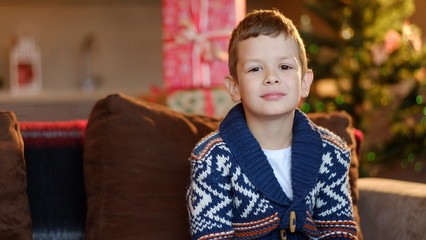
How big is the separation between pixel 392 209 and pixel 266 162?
51 centimetres

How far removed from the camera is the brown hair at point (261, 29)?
149cm

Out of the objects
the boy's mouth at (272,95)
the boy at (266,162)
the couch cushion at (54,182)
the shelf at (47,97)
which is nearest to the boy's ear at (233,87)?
the boy at (266,162)

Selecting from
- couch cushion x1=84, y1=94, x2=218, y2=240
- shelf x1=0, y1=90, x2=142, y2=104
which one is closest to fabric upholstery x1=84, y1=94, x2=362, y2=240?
couch cushion x1=84, y1=94, x2=218, y2=240

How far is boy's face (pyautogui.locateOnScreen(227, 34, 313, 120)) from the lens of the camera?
1473mm

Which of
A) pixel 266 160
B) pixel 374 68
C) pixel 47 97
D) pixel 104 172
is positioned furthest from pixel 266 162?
pixel 47 97

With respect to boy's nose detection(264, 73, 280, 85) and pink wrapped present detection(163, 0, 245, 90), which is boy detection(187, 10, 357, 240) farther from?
pink wrapped present detection(163, 0, 245, 90)

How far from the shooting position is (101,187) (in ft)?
5.52

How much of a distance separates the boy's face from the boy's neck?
0.18 feet

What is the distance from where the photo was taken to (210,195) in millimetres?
1492

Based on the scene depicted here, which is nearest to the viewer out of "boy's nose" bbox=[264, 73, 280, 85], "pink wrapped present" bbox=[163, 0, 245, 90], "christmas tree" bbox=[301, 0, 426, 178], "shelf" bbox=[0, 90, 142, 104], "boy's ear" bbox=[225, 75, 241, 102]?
"boy's nose" bbox=[264, 73, 280, 85]

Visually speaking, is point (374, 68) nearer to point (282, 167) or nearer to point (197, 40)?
point (197, 40)

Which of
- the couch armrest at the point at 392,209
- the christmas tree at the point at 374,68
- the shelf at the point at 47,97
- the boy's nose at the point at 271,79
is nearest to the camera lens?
the boy's nose at the point at 271,79

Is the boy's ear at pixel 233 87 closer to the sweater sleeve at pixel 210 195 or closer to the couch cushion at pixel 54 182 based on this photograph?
the sweater sleeve at pixel 210 195

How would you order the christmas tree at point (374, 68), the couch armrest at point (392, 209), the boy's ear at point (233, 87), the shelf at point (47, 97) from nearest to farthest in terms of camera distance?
the boy's ear at point (233, 87), the couch armrest at point (392, 209), the christmas tree at point (374, 68), the shelf at point (47, 97)
